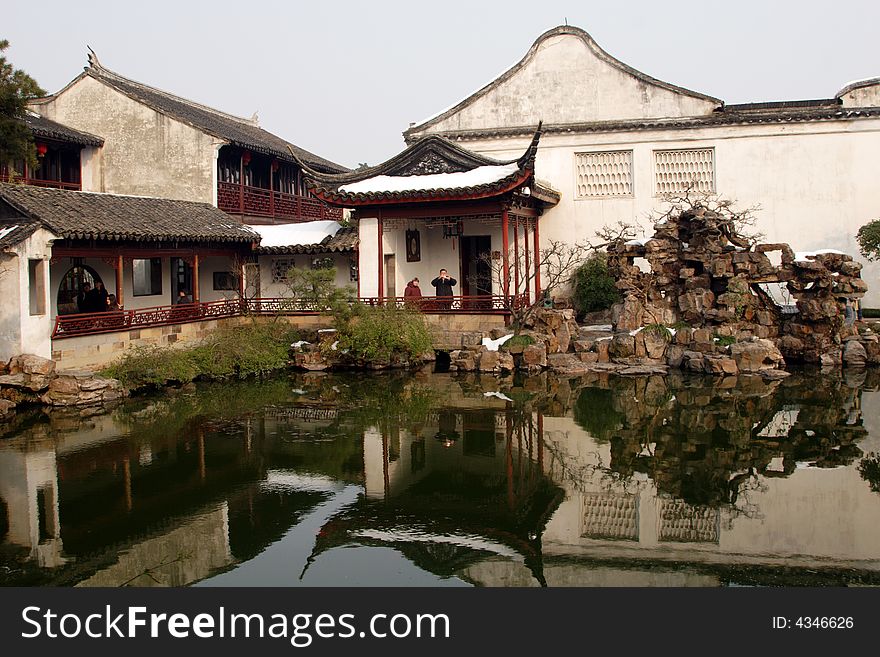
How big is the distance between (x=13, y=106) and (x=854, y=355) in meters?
15.3

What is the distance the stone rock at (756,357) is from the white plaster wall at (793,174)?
18.9 feet

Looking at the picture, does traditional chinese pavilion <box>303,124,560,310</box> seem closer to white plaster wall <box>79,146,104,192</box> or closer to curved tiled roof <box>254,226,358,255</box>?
curved tiled roof <box>254,226,358,255</box>

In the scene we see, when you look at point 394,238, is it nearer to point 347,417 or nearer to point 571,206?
point 571,206

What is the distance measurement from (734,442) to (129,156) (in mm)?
16263

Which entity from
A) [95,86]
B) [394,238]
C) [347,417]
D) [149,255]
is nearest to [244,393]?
[347,417]

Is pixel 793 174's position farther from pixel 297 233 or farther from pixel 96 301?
pixel 96 301

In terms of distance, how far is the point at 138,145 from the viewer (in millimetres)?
20812

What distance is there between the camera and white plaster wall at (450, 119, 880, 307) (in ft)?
64.0

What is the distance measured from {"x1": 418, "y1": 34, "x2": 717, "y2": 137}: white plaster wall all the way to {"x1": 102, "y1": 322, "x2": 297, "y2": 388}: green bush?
8.05 meters

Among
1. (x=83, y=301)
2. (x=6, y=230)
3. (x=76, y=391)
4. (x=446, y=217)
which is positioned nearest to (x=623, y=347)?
(x=446, y=217)

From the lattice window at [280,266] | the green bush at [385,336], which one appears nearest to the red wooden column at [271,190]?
the lattice window at [280,266]

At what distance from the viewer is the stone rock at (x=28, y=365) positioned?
12.9m
